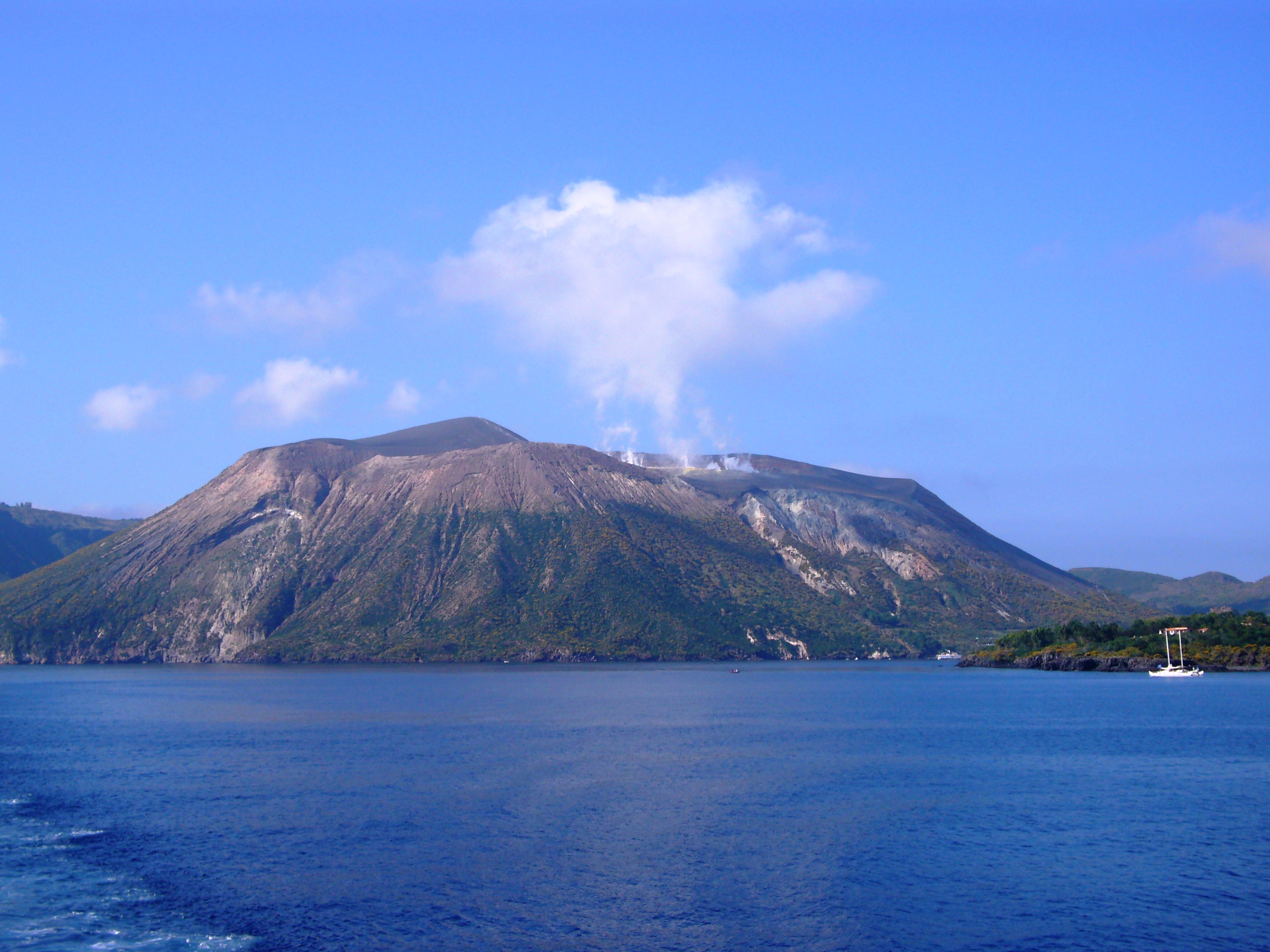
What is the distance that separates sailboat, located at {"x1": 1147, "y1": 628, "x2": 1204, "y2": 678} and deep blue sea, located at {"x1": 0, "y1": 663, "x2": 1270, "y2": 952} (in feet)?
231

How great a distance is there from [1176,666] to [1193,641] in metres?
13.8

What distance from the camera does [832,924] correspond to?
31.9 metres

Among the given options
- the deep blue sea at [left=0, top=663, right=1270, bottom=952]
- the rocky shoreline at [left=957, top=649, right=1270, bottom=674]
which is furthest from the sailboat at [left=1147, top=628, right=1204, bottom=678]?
the deep blue sea at [left=0, top=663, right=1270, bottom=952]

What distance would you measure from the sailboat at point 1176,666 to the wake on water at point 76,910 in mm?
151641

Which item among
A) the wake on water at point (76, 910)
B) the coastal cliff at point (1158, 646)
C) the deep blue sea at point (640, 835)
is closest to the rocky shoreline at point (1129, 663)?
the coastal cliff at point (1158, 646)

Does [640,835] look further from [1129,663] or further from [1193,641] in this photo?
[1193,641]

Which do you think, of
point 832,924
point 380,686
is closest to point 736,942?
point 832,924

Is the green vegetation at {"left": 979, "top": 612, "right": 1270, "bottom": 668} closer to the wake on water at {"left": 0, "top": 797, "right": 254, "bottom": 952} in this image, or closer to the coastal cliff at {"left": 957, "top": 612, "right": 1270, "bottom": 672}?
the coastal cliff at {"left": 957, "top": 612, "right": 1270, "bottom": 672}

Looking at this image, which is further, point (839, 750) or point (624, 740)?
point (624, 740)

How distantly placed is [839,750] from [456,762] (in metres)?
25.0

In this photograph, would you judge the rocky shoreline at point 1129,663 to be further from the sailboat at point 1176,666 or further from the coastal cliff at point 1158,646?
the sailboat at point 1176,666

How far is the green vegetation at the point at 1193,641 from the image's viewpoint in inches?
6496

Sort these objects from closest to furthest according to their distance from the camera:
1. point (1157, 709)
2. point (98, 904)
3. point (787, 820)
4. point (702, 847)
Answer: point (98, 904)
point (702, 847)
point (787, 820)
point (1157, 709)

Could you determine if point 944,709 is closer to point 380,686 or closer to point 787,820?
point 787,820
